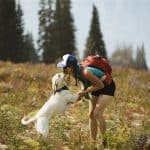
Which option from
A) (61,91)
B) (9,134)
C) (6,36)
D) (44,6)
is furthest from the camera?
(44,6)

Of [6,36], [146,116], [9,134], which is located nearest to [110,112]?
[146,116]

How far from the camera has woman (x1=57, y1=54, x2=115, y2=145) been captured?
12859mm

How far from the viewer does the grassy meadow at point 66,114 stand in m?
13.8

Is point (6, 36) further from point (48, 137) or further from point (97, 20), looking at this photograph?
point (48, 137)

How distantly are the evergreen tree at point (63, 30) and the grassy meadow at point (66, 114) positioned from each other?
5234 centimetres

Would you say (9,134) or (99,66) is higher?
(99,66)

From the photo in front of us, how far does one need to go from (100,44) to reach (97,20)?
6883mm

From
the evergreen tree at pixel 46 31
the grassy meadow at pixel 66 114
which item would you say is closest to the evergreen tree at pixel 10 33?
the evergreen tree at pixel 46 31

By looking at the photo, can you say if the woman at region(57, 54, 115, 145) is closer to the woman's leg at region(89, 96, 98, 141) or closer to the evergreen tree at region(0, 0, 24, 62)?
the woman's leg at region(89, 96, 98, 141)

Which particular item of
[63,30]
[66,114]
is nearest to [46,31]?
[63,30]

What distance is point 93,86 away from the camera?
1302cm

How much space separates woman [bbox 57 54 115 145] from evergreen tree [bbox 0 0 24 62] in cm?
5418

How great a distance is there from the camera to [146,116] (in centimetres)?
1814

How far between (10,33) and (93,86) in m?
58.1
